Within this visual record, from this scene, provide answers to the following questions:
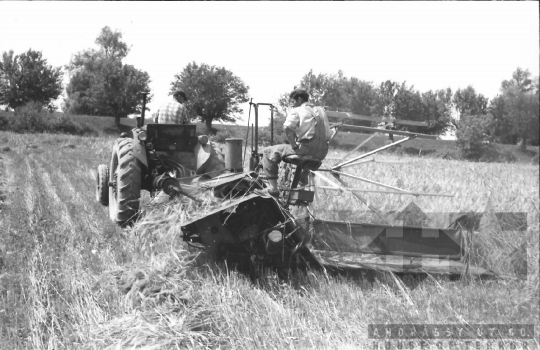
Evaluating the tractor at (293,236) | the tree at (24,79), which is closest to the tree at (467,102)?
the tractor at (293,236)

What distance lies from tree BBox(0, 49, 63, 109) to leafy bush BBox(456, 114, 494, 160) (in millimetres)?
15533

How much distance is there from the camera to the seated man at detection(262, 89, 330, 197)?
17.0 feet

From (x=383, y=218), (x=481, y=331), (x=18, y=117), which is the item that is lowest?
(x=481, y=331)

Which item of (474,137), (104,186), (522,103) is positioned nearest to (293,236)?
(104,186)

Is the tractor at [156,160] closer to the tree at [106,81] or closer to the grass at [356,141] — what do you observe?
the grass at [356,141]

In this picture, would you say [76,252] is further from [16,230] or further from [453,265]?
[453,265]

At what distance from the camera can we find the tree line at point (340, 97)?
26.1ft

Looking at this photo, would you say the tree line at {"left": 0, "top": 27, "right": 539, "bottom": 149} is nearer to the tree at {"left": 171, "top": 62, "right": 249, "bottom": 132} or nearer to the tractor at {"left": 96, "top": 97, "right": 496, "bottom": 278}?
the tree at {"left": 171, "top": 62, "right": 249, "bottom": 132}

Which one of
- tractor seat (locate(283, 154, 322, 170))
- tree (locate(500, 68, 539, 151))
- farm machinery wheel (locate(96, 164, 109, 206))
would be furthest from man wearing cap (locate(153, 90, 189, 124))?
tree (locate(500, 68, 539, 151))

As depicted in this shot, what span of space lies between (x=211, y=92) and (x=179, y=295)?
6.35 meters

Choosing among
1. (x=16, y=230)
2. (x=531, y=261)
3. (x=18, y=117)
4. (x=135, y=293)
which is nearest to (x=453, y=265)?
(x=531, y=261)

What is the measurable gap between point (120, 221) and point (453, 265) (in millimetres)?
3656

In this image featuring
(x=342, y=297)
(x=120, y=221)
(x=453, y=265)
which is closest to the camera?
(x=342, y=297)

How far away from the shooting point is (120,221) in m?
5.67
